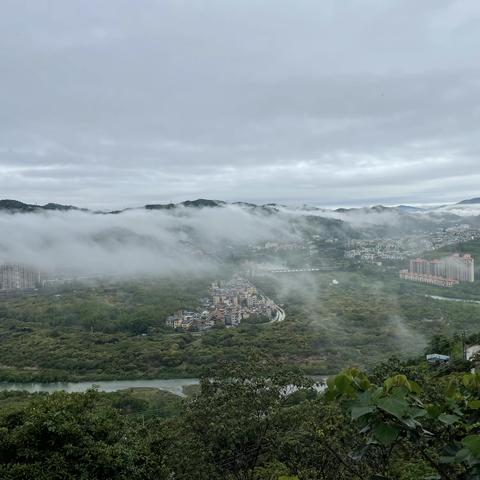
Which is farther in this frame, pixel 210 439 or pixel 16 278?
pixel 16 278

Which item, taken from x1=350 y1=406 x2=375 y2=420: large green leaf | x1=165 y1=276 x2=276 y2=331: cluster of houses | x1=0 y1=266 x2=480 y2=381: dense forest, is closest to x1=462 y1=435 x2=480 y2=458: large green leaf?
x1=350 y1=406 x2=375 y2=420: large green leaf

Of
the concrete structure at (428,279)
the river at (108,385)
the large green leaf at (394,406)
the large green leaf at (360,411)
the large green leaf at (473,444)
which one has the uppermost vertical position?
the large green leaf at (394,406)

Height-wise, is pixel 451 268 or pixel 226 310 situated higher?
pixel 451 268

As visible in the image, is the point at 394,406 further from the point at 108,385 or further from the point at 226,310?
the point at 226,310

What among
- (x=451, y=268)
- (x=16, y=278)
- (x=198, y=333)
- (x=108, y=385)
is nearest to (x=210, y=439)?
(x=108, y=385)

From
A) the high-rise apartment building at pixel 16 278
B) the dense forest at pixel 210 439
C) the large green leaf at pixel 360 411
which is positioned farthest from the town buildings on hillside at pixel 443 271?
the large green leaf at pixel 360 411

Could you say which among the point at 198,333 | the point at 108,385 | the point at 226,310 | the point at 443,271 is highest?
the point at 443,271

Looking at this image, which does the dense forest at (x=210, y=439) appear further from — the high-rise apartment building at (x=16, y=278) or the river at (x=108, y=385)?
the high-rise apartment building at (x=16, y=278)

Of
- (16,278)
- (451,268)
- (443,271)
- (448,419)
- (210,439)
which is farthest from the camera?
(16,278)

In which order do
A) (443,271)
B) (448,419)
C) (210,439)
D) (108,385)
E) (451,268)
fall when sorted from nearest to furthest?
(448,419) → (210,439) → (108,385) → (451,268) → (443,271)
